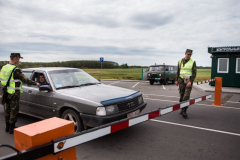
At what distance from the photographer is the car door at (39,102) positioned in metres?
4.73

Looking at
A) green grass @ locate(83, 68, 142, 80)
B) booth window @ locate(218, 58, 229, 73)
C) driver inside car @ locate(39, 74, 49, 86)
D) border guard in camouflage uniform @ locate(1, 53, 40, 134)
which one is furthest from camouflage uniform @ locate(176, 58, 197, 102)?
green grass @ locate(83, 68, 142, 80)

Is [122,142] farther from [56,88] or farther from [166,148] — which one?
[56,88]

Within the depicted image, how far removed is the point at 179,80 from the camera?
6.42 metres

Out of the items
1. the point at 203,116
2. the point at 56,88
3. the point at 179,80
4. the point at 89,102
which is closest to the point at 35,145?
the point at 89,102

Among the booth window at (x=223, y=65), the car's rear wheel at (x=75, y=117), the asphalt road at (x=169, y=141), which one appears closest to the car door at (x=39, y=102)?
→ the car's rear wheel at (x=75, y=117)

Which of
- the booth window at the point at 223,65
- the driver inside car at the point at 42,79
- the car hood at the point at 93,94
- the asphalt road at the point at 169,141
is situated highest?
the booth window at the point at 223,65

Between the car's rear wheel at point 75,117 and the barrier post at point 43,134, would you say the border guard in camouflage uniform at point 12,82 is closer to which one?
the car's rear wheel at point 75,117

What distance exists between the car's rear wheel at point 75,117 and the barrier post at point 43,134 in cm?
203

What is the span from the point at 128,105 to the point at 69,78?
1.86 metres

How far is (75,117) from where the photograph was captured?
4164 mm

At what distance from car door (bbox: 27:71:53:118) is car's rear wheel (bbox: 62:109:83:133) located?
1.76ft

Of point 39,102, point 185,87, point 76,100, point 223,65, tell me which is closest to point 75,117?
point 76,100

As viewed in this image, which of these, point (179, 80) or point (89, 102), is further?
point (179, 80)

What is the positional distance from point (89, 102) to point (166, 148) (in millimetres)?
1774
